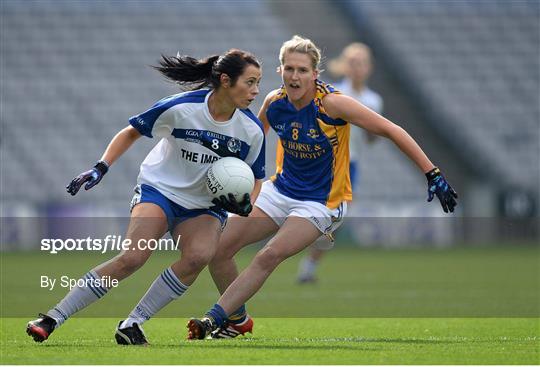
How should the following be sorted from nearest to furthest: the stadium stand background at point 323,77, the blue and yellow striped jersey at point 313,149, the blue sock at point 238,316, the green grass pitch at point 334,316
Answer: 1. the green grass pitch at point 334,316
2. the blue and yellow striped jersey at point 313,149
3. the blue sock at point 238,316
4. the stadium stand background at point 323,77

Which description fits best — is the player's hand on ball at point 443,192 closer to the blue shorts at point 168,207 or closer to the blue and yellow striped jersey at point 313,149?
the blue and yellow striped jersey at point 313,149

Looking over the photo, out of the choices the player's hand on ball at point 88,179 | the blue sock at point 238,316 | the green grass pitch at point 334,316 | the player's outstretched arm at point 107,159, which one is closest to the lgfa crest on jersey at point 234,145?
the player's outstretched arm at point 107,159

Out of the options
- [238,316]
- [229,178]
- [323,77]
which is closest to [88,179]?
[229,178]

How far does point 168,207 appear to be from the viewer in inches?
274

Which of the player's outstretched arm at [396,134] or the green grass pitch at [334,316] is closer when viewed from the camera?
the green grass pitch at [334,316]

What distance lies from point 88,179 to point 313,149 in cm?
158

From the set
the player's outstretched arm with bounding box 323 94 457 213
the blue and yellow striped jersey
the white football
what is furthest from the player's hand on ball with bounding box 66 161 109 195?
the player's outstretched arm with bounding box 323 94 457 213

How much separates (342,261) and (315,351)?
1107 cm

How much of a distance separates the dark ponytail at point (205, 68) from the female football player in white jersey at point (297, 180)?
1.19 ft

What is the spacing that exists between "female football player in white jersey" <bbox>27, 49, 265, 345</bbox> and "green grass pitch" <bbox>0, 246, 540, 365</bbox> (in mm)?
449

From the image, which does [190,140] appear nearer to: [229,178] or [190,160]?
[190,160]

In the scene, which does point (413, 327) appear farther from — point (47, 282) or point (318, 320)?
point (47, 282)

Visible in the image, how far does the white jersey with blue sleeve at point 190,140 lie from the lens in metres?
7.01

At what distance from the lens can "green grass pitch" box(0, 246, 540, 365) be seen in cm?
626
